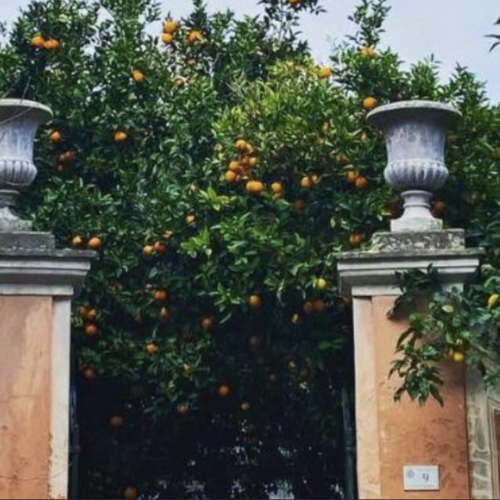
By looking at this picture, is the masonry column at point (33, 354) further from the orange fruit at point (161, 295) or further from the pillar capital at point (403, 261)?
the pillar capital at point (403, 261)

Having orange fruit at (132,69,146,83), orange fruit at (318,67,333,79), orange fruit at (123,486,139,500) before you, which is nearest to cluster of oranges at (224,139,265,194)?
orange fruit at (318,67,333,79)

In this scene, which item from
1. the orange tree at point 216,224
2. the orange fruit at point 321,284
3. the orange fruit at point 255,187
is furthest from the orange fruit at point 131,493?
the orange fruit at point 255,187

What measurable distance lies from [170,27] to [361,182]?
8.31 feet

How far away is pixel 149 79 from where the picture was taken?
953 cm

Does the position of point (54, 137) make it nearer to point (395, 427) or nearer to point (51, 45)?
point (51, 45)

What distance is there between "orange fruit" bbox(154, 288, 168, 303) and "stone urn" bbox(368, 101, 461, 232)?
1805 millimetres

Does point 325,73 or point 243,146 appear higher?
point 325,73

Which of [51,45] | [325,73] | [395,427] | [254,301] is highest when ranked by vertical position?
[51,45]

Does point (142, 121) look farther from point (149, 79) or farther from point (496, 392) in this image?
point (496, 392)

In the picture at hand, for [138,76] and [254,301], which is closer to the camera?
[254,301]

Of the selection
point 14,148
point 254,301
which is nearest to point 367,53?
point 254,301

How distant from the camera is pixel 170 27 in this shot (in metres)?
9.90

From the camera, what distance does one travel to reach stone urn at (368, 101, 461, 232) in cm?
737

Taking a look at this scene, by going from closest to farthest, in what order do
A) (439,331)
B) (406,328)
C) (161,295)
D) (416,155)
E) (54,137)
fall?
(439,331) → (406,328) → (416,155) → (161,295) → (54,137)
